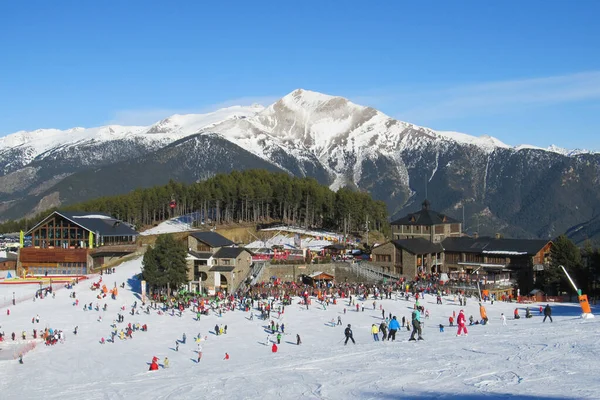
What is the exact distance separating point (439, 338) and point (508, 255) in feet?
152

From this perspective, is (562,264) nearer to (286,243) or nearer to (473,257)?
(473,257)

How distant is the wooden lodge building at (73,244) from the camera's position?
74.0 meters

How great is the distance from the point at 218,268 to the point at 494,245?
3312cm

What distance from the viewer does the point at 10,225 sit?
365 ft

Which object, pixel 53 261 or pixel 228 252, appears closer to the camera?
pixel 228 252

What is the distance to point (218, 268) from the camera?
64688 millimetres

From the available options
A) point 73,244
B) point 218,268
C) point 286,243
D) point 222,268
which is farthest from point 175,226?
point 222,268

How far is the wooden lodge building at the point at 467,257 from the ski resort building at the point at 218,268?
1696 cm

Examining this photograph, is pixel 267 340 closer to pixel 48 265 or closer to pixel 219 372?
pixel 219 372

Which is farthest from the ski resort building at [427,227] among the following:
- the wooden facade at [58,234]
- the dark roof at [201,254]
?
the wooden facade at [58,234]

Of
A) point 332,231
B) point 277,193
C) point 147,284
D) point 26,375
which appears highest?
point 277,193

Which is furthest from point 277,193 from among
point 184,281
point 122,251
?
point 184,281

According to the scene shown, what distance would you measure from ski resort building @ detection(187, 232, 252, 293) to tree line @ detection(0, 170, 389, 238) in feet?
101

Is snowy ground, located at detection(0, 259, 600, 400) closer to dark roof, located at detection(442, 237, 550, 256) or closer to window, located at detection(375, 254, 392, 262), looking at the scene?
dark roof, located at detection(442, 237, 550, 256)
